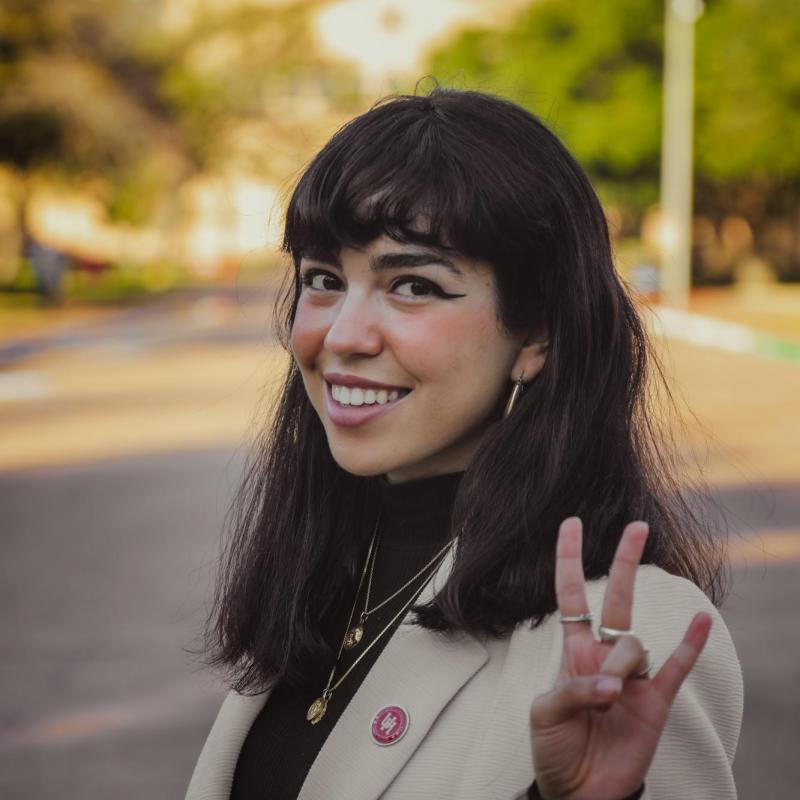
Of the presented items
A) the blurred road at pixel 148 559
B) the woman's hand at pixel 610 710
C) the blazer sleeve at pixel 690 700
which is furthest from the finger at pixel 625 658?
the blurred road at pixel 148 559

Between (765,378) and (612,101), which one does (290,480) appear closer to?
(765,378)

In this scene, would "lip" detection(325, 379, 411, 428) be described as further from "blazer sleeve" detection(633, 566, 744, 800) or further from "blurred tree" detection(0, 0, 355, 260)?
"blurred tree" detection(0, 0, 355, 260)

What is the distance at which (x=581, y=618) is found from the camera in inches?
59.9

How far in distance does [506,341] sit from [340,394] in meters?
0.26

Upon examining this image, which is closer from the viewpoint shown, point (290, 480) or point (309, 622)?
point (309, 622)

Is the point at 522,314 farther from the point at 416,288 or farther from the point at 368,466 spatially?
the point at 368,466

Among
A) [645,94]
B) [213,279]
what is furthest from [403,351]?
[213,279]

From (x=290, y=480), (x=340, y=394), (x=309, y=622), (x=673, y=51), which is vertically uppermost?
(x=673, y=51)

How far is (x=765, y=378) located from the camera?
16.7m

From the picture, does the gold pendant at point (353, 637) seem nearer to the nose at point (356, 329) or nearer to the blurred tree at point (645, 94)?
the nose at point (356, 329)

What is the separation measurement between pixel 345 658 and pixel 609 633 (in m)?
0.68

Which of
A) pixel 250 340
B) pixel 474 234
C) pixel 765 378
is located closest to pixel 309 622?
pixel 474 234

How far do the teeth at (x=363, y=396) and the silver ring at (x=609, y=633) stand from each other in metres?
0.56

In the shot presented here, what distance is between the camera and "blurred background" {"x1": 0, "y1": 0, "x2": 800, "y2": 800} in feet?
17.9
